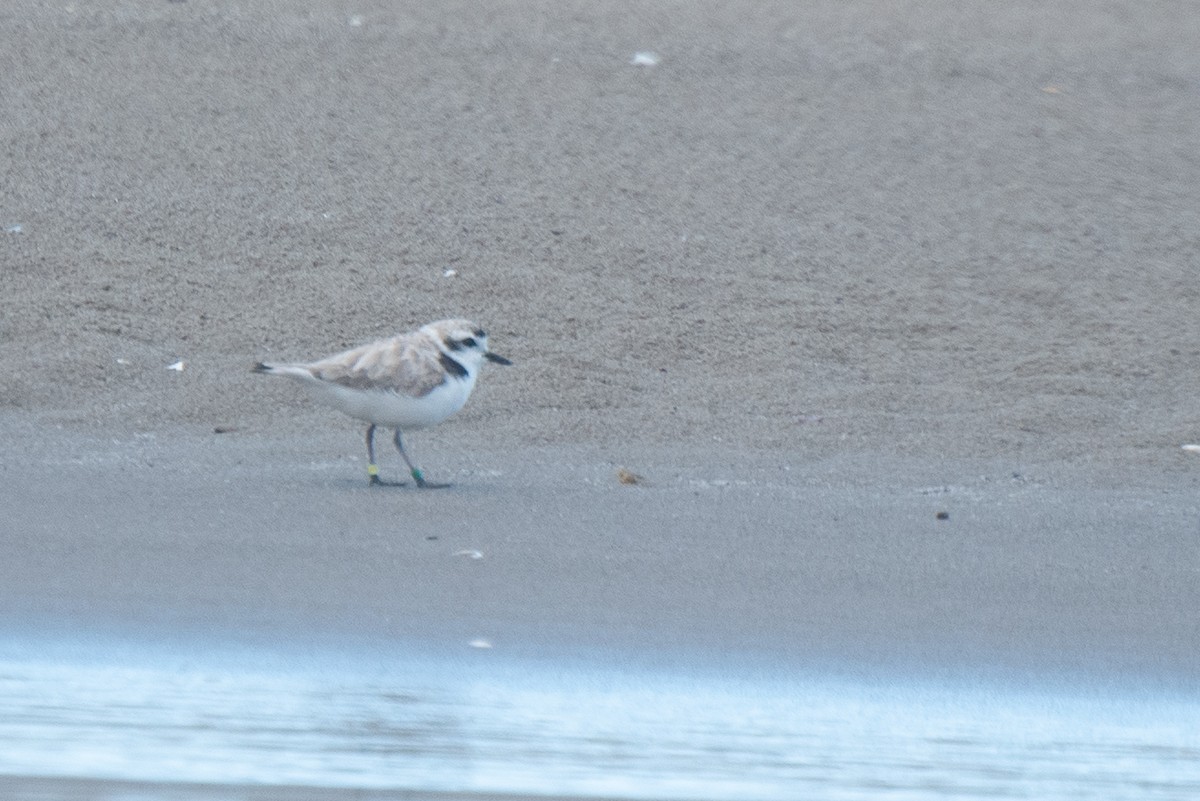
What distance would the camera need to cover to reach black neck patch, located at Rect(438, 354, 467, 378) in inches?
296

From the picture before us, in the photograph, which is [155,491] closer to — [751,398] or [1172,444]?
[751,398]

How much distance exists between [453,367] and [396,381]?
0.29 metres

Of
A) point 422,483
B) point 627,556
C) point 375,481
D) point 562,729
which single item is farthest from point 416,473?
point 562,729

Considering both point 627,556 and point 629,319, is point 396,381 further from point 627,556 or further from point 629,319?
point 629,319

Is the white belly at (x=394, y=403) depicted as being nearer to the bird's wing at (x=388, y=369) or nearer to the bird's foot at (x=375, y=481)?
the bird's wing at (x=388, y=369)

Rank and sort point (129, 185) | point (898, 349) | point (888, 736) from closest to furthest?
1. point (888, 736)
2. point (898, 349)
3. point (129, 185)

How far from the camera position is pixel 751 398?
29.2 feet

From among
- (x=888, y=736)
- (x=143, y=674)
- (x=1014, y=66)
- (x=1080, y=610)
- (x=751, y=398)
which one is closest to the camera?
(x=888, y=736)

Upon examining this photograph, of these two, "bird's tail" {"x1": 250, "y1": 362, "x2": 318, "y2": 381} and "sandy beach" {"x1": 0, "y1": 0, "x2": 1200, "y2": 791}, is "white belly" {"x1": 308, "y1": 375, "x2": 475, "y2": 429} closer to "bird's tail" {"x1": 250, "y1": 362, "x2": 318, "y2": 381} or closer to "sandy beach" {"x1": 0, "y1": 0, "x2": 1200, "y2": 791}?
"bird's tail" {"x1": 250, "y1": 362, "x2": 318, "y2": 381}

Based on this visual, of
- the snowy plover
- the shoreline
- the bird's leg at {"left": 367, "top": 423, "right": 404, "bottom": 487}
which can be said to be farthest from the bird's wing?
the shoreline

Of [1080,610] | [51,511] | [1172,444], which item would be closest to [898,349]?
[1172,444]

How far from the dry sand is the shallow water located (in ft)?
0.97

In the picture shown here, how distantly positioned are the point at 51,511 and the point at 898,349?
4.52 metres

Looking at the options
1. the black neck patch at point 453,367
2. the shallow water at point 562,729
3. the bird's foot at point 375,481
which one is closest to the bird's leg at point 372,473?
the bird's foot at point 375,481
